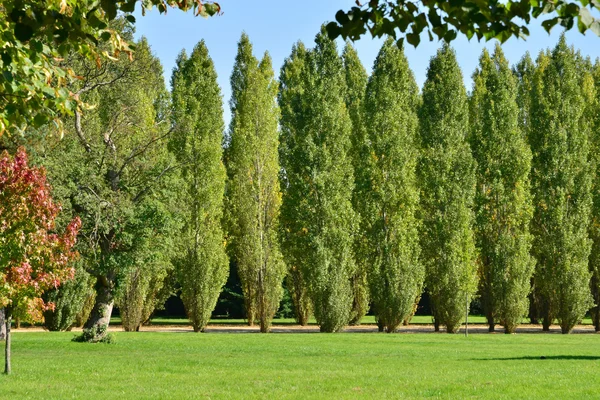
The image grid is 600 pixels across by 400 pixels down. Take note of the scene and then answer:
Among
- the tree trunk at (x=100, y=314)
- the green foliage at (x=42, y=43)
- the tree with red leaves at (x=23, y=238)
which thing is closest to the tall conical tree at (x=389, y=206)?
the tree trunk at (x=100, y=314)

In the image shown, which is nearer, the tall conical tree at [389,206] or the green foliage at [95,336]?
the green foliage at [95,336]

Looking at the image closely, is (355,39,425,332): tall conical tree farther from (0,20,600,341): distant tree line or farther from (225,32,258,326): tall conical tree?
Result: (225,32,258,326): tall conical tree

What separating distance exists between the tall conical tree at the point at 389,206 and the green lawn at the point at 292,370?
320 inches

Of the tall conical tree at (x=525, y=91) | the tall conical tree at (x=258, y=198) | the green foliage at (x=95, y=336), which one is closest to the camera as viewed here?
the green foliage at (x=95, y=336)

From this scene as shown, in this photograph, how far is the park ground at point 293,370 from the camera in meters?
→ 12.1

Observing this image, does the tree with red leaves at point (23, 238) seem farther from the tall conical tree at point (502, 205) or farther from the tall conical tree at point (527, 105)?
the tall conical tree at point (527, 105)

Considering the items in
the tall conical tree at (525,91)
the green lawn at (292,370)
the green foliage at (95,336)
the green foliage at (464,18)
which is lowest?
the green lawn at (292,370)

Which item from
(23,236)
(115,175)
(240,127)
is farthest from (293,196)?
(23,236)

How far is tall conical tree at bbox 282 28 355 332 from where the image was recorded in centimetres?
3316

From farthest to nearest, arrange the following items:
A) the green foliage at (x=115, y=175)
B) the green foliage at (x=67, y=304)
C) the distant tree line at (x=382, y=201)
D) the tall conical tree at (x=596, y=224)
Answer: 1. the tall conical tree at (x=596, y=224)
2. the distant tree line at (x=382, y=201)
3. the green foliage at (x=67, y=304)
4. the green foliage at (x=115, y=175)

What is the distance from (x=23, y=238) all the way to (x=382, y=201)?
23424 millimetres

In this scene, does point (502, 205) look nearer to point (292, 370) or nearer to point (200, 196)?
point (200, 196)

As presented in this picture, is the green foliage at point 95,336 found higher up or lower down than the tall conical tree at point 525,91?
lower down

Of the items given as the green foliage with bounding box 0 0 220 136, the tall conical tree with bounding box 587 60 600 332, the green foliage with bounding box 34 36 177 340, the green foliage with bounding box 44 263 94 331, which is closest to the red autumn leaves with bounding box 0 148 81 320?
the green foliage with bounding box 0 0 220 136
